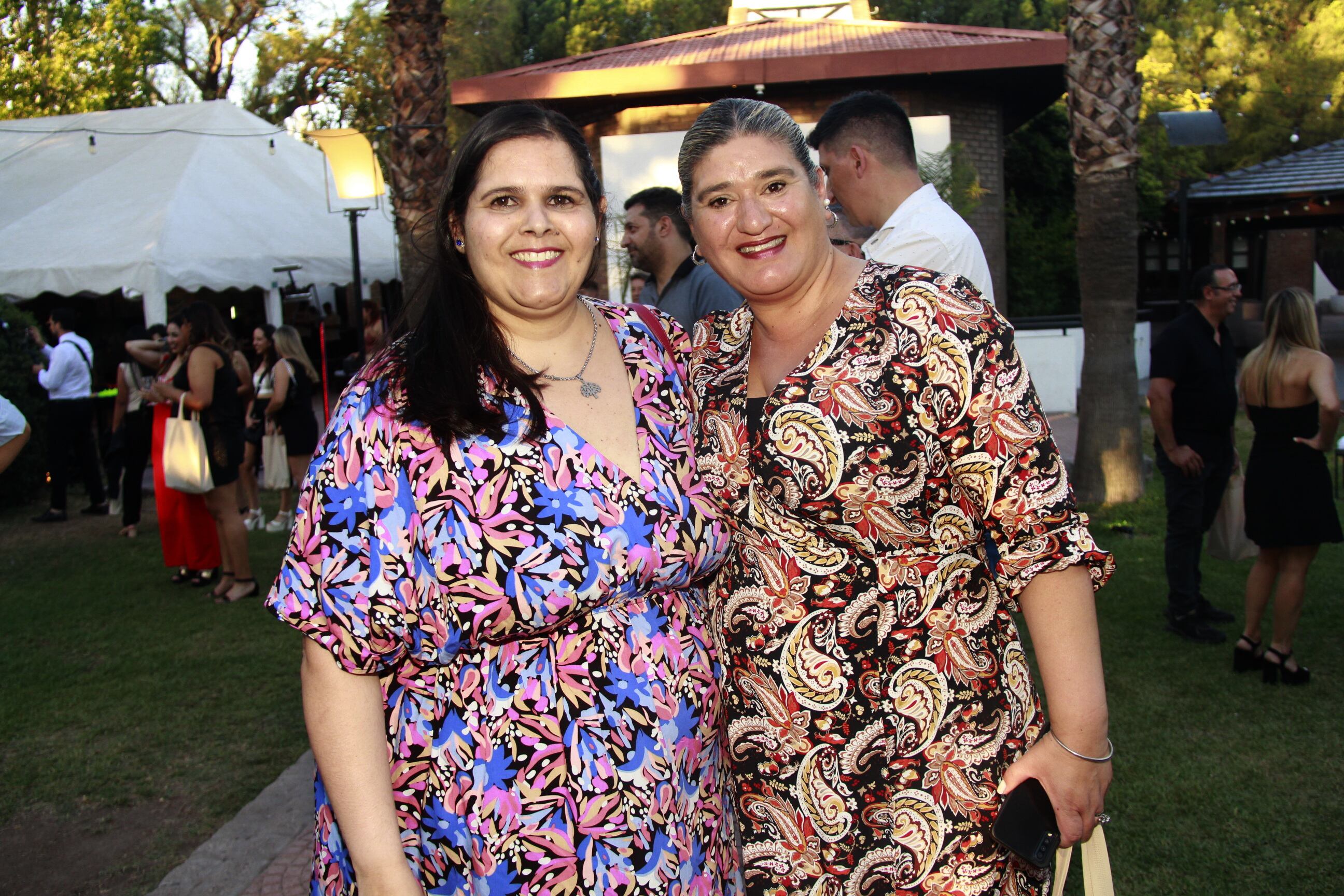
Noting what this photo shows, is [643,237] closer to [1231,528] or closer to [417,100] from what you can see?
[1231,528]

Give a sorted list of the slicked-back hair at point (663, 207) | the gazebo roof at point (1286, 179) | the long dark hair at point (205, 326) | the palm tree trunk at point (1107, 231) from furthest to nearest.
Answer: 1. the gazebo roof at point (1286, 179)
2. the palm tree trunk at point (1107, 231)
3. the long dark hair at point (205, 326)
4. the slicked-back hair at point (663, 207)

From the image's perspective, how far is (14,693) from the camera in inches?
245

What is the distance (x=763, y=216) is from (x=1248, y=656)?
4693 millimetres

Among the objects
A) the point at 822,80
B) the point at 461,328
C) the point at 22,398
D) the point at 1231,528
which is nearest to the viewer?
the point at 461,328

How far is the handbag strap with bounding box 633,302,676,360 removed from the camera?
2330mm

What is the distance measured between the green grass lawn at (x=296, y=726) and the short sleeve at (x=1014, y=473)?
7.91ft

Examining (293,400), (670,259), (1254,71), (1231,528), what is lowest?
(1231,528)

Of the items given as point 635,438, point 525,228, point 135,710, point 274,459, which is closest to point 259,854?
point 135,710

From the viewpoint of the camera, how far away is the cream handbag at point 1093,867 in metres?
1.95

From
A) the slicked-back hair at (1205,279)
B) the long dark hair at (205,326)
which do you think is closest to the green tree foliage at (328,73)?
the long dark hair at (205,326)

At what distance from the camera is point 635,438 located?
6.80 feet

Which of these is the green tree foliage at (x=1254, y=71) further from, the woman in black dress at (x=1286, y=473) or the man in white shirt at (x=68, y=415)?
the man in white shirt at (x=68, y=415)

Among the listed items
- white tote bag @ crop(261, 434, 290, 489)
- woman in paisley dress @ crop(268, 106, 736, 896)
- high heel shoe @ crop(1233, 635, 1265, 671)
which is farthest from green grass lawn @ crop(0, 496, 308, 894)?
high heel shoe @ crop(1233, 635, 1265, 671)

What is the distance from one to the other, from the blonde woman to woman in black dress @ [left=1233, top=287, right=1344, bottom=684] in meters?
7.58
